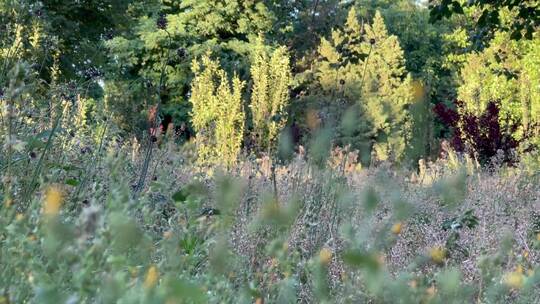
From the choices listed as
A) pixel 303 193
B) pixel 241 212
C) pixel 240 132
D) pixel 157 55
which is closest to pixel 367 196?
pixel 241 212

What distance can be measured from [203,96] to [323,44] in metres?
18.5

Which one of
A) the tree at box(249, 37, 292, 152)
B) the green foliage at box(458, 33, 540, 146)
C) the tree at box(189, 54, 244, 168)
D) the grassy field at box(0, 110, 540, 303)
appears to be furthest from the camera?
the green foliage at box(458, 33, 540, 146)

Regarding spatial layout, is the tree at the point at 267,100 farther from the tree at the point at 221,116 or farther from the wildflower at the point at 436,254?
the wildflower at the point at 436,254

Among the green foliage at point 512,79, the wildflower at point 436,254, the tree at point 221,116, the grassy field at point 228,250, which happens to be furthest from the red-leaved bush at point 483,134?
the wildflower at point 436,254

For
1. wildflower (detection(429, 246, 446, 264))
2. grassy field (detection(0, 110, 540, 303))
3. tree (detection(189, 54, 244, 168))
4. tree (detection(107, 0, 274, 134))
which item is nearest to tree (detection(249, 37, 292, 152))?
tree (detection(189, 54, 244, 168))

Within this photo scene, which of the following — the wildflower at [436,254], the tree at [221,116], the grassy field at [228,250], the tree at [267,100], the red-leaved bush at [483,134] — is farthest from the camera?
the red-leaved bush at [483,134]

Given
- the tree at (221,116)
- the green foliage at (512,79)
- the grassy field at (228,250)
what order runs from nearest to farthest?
1. the grassy field at (228,250)
2. the tree at (221,116)
3. the green foliage at (512,79)

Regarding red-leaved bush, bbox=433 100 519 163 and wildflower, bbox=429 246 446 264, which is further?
red-leaved bush, bbox=433 100 519 163

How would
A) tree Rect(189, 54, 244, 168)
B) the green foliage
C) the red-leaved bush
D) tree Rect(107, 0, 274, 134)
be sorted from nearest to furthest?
tree Rect(189, 54, 244, 168), the red-leaved bush, the green foliage, tree Rect(107, 0, 274, 134)

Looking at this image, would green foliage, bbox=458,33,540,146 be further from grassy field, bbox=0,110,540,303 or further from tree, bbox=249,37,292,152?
grassy field, bbox=0,110,540,303

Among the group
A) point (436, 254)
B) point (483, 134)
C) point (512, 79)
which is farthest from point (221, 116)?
point (512, 79)

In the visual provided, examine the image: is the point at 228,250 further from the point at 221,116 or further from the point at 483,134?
the point at 483,134

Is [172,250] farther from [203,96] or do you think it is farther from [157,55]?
[157,55]

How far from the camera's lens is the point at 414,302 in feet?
3.61
